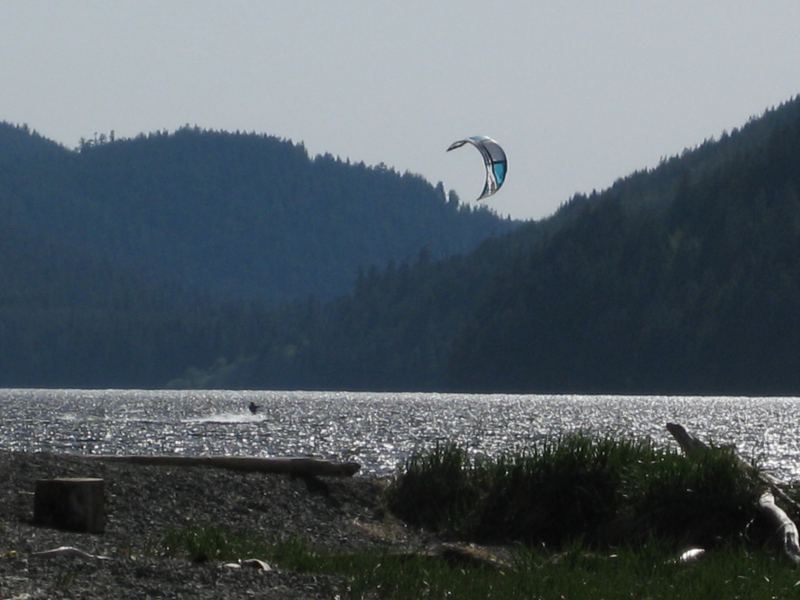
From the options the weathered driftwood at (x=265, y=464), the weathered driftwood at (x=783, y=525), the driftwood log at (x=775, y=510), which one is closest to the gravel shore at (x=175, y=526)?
the weathered driftwood at (x=265, y=464)

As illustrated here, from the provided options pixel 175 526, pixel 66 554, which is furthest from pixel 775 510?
pixel 66 554

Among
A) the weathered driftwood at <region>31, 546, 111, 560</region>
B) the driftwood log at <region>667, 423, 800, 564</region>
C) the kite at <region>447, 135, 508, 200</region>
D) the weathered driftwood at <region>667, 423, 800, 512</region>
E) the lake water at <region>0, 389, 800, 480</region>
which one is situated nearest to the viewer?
the weathered driftwood at <region>31, 546, 111, 560</region>

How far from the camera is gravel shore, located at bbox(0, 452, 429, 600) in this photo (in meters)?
12.7

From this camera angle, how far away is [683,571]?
49.1 ft

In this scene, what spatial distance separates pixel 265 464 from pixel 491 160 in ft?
30.5

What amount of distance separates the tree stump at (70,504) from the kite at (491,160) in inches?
543

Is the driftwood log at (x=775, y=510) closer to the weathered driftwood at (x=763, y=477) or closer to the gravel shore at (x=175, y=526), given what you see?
the weathered driftwood at (x=763, y=477)

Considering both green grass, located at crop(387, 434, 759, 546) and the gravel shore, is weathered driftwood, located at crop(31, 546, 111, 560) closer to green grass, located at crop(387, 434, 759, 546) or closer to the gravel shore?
the gravel shore

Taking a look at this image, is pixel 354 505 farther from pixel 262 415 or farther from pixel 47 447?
pixel 262 415

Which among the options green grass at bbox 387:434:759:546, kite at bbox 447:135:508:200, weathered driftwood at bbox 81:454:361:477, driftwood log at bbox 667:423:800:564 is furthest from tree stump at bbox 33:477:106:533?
kite at bbox 447:135:508:200

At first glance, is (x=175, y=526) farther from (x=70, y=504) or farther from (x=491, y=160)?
(x=491, y=160)

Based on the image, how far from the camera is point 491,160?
30.2 meters

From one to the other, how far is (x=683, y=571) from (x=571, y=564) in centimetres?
133

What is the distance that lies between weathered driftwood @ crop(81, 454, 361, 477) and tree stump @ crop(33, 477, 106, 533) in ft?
18.1
